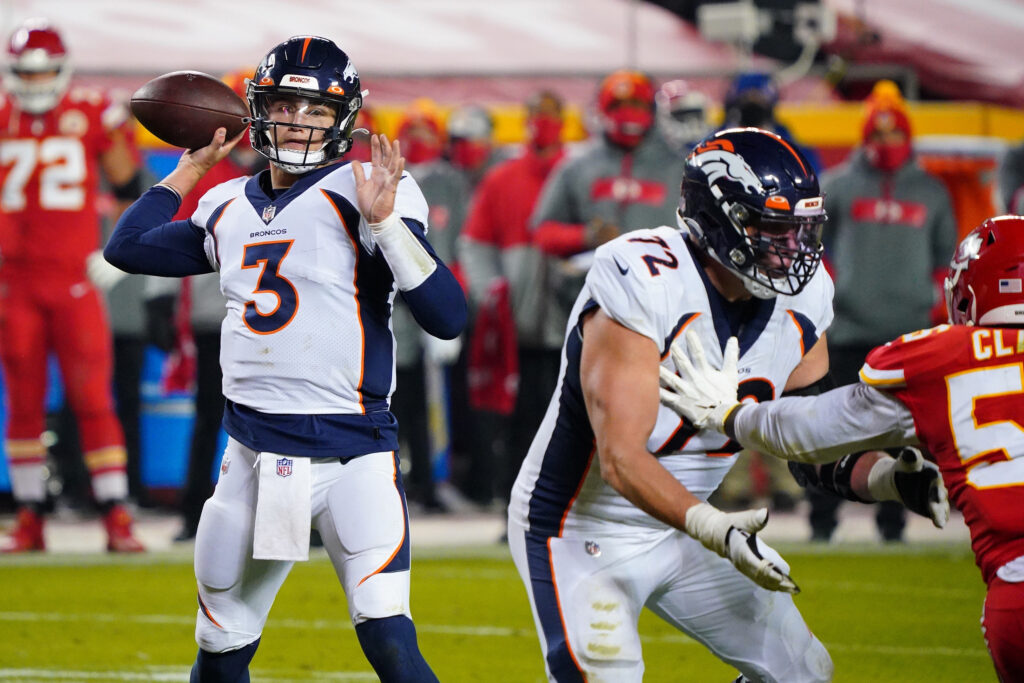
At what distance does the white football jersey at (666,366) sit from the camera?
307 centimetres

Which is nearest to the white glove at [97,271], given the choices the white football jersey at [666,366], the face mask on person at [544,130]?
the face mask on person at [544,130]

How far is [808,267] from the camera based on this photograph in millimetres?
3105

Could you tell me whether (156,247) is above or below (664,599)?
above

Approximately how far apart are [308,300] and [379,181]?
1.06 ft

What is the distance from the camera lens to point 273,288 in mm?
3400

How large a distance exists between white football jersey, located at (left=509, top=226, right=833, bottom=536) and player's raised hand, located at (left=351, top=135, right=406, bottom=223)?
1.52ft

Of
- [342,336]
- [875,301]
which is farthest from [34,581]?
[875,301]

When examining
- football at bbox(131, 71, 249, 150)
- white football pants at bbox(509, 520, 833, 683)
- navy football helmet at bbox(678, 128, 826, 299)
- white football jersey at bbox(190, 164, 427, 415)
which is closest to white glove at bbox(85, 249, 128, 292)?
football at bbox(131, 71, 249, 150)

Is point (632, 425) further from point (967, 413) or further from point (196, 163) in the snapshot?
point (196, 163)

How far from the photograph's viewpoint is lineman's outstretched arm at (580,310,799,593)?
2859mm

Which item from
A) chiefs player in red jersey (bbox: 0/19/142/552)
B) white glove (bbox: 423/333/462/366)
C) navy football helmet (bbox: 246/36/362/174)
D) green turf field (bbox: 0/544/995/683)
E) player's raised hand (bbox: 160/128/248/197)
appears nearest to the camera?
navy football helmet (bbox: 246/36/362/174)

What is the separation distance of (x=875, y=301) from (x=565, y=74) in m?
3.17

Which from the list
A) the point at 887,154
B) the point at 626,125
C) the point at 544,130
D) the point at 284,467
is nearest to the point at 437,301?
the point at 284,467

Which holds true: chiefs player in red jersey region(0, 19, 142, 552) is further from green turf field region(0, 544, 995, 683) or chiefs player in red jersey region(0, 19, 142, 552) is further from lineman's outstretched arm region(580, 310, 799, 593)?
lineman's outstretched arm region(580, 310, 799, 593)
